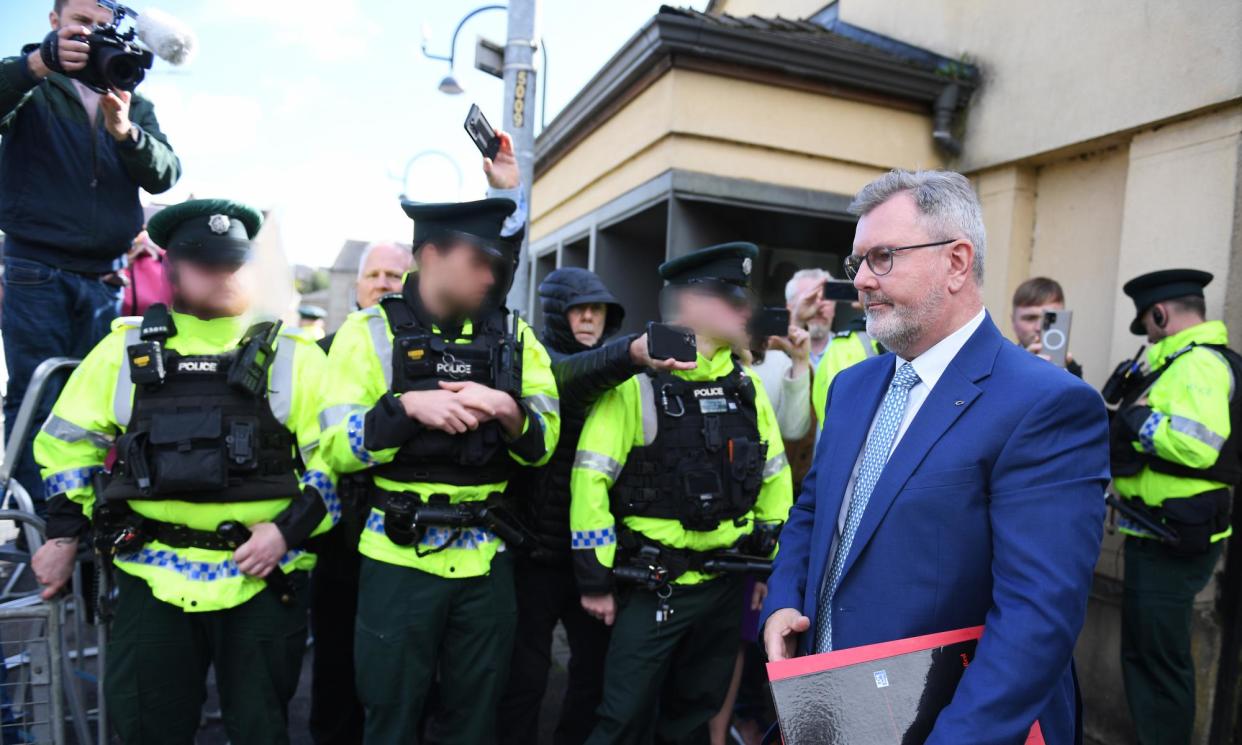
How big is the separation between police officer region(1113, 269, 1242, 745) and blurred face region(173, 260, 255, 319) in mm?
4174

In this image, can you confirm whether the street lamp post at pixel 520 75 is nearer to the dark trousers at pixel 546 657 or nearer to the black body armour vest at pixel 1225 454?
the dark trousers at pixel 546 657

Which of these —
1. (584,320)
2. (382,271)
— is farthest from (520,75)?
(584,320)

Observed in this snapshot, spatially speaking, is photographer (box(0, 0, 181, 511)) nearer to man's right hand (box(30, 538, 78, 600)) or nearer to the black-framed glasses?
man's right hand (box(30, 538, 78, 600))

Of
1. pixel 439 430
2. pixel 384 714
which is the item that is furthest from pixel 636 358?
pixel 384 714

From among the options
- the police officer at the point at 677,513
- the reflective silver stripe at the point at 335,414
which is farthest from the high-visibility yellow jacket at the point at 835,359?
the reflective silver stripe at the point at 335,414

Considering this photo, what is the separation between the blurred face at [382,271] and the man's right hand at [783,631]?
280 cm

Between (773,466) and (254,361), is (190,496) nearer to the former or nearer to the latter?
(254,361)

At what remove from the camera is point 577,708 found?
3.36m

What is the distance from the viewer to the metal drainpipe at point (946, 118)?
5.73 metres

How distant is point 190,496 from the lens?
7.89 feet

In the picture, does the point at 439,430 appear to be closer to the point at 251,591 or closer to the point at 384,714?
the point at 251,591

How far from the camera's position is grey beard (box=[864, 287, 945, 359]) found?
179 centimetres

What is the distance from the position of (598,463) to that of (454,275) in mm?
933

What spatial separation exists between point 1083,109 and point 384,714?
537cm
